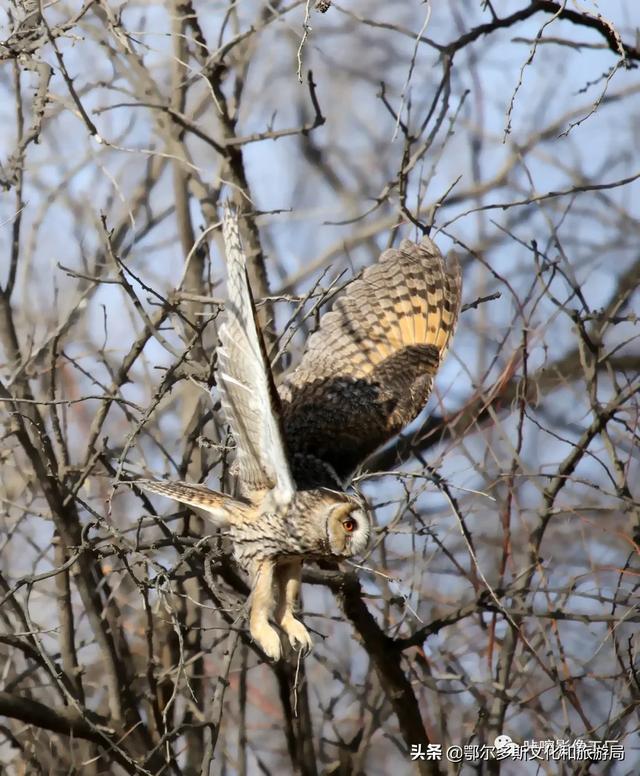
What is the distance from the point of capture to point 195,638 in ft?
12.1

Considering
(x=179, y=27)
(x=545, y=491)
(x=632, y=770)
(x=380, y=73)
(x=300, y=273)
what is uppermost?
(x=380, y=73)

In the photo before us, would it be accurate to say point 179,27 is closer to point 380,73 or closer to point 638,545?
point 638,545

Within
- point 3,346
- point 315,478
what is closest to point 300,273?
point 3,346

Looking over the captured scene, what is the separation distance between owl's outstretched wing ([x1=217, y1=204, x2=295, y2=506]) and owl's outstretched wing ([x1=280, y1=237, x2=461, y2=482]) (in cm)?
46

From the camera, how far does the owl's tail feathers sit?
9.11ft

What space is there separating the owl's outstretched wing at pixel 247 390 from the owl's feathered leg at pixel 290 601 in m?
0.24

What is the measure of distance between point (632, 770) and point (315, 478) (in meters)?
1.36

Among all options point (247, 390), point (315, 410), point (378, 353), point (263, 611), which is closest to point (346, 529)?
point (263, 611)

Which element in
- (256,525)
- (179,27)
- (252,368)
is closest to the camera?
(252,368)

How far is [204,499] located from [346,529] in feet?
1.28

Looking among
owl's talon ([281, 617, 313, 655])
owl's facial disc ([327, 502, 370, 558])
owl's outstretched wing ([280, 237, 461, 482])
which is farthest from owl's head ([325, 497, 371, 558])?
owl's outstretched wing ([280, 237, 461, 482])

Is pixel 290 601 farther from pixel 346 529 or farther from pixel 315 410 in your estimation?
pixel 315 410

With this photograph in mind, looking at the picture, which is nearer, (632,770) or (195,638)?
(632,770)

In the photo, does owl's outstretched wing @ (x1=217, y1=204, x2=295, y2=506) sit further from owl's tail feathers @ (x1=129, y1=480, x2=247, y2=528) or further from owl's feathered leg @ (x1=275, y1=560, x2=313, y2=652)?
owl's feathered leg @ (x1=275, y1=560, x2=313, y2=652)
